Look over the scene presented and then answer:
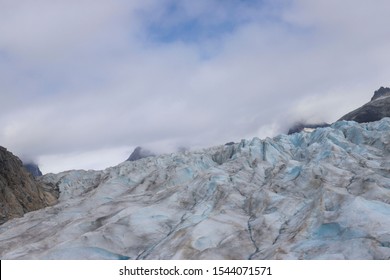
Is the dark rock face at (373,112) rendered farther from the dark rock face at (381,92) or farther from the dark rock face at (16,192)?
the dark rock face at (16,192)

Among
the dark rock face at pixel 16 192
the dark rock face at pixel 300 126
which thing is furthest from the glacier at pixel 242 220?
the dark rock face at pixel 300 126

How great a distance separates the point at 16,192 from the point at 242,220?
96.6 ft

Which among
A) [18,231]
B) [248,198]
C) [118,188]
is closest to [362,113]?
[118,188]

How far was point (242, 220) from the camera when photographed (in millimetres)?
20672

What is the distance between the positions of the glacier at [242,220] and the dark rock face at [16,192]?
6427 mm

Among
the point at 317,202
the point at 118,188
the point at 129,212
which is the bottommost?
the point at 317,202

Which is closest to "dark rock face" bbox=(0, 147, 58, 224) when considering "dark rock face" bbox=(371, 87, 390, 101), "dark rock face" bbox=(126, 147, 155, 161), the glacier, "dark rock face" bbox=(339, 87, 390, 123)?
the glacier

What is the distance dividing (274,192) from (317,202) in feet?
19.4

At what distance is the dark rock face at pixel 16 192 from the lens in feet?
119

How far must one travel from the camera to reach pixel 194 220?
814 inches

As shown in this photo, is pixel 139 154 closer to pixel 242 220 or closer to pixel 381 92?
pixel 381 92

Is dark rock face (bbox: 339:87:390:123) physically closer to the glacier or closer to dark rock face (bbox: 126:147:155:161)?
the glacier

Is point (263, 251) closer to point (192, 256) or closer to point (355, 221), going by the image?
point (192, 256)

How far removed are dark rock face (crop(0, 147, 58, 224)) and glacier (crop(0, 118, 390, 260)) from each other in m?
6.43
